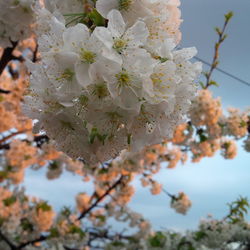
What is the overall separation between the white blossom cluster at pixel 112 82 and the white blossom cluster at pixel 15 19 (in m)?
1.07

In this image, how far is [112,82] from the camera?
2.56 feet

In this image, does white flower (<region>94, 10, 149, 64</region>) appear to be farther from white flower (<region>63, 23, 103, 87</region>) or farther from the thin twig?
the thin twig

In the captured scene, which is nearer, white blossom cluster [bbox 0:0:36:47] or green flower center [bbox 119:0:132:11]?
green flower center [bbox 119:0:132:11]

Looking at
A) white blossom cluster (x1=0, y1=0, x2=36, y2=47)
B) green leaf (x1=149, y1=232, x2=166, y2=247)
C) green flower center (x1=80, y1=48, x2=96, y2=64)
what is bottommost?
green flower center (x1=80, y1=48, x2=96, y2=64)

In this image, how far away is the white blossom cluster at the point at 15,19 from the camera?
75.0 inches

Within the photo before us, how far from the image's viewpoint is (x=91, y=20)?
1025 millimetres

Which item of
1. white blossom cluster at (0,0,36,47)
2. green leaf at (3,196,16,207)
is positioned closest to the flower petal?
white blossom cluster at (0,0,36,47)

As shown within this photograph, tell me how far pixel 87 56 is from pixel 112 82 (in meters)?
0.09

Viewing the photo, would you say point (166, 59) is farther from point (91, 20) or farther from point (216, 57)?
point (216, 57)

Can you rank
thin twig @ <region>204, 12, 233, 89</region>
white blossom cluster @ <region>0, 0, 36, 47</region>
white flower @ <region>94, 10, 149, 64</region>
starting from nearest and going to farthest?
1. white flower @ <region>94, 10, 149, 64</region>
2. white blossom cluster @ <region>0, 0, 36, 47</region>
3. thin twig @ <region>204, 12, 233, 89</region>

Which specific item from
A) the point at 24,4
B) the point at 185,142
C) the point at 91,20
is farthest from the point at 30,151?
the point at 91,20

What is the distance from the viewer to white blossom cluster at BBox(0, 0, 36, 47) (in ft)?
6.25

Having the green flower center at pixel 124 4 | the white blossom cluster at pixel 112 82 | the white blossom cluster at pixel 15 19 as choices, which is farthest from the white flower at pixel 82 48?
the white blossom cluster at pixel 15 19

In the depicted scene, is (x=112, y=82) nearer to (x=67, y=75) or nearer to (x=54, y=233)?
(x=67, y=75)
